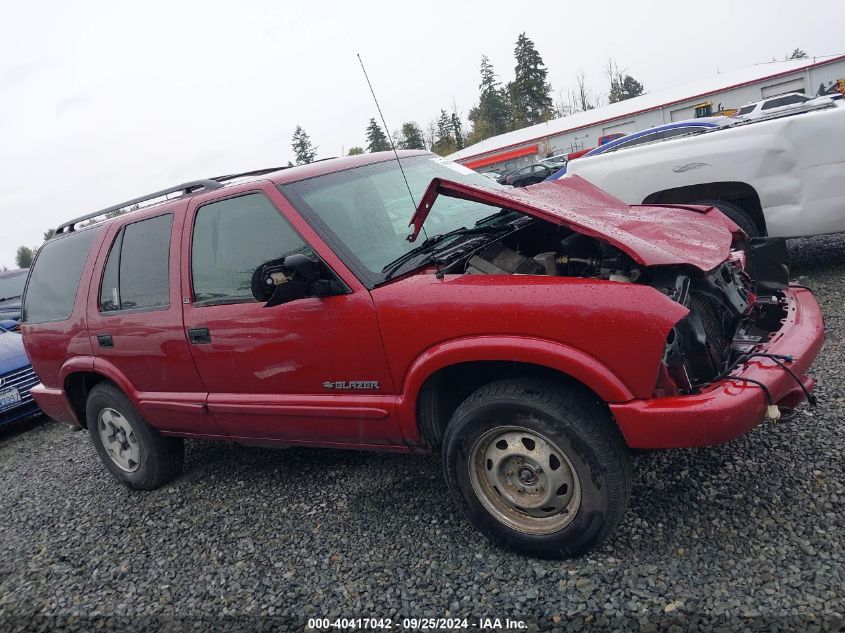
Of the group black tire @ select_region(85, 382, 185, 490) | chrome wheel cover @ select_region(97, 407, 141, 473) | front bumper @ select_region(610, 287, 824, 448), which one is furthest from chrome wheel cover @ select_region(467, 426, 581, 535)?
chrome wheel cover @ select_region(97, 407, 141, 473)

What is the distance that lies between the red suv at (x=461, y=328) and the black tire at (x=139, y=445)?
0.12 feet

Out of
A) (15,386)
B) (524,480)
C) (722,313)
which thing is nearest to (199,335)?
(524,480)

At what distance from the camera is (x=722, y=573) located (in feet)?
7.72

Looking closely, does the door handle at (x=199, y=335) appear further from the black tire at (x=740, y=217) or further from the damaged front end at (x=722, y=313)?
the black tire at (x=740, y=217)

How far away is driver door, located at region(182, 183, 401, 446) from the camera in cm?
288

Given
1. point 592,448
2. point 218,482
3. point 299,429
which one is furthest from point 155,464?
point 592,448

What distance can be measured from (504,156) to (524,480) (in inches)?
1630

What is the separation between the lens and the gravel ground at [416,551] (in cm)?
231

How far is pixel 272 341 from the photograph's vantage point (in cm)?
312

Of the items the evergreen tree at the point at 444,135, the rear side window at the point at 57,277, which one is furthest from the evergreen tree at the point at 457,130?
the rear side window at the point at 57,277

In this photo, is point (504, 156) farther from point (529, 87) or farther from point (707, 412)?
point (707, 412)

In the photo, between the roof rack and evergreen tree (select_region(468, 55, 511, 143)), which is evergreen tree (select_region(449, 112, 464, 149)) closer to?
evergreen tree (select_region(468, 55, 511, 143))

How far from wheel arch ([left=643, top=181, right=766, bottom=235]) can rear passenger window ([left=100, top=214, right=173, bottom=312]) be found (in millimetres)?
4415

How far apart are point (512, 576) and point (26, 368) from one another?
6.12 meters
